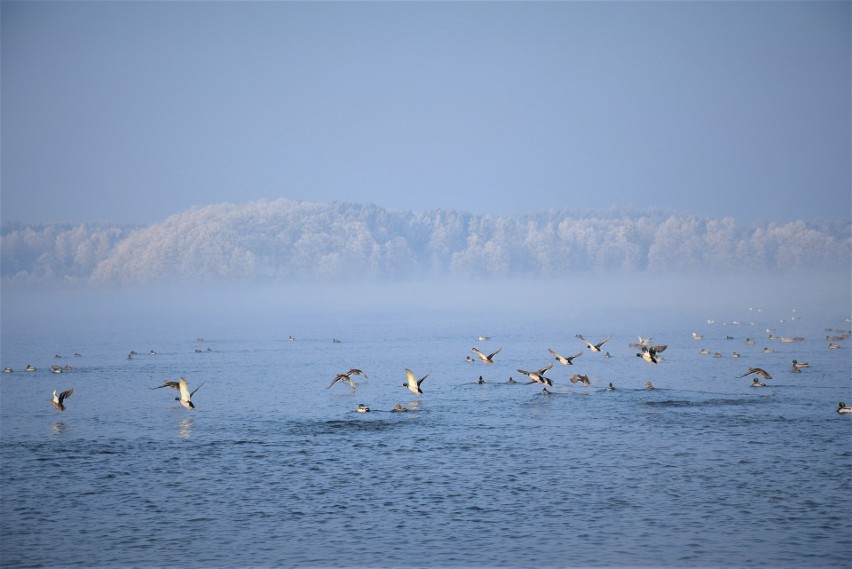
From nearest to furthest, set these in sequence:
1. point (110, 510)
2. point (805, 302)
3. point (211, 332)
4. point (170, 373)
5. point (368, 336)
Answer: point (110, 510) → point (170, 373) → point (368, 336) → point (211, 332) → point (805, 302)

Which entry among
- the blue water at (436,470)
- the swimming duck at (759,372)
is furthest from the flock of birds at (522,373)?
the blue water at (436,470)

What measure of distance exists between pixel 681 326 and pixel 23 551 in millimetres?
79377

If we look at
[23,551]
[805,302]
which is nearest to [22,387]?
[23,551]

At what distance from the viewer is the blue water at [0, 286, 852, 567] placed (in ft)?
66.9

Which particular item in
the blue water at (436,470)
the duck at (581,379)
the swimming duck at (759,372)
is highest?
the swimming duck at (759,372)

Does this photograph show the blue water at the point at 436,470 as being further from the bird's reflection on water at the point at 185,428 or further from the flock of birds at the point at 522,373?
the flock of birds at the point at 522,373

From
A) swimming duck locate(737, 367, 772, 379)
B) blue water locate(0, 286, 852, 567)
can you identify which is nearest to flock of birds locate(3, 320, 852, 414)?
swimming duck locate(737, 367, 772, 379)

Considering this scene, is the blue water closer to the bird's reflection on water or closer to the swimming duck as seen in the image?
the bird's reflection on water

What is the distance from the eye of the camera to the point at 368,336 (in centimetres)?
8956

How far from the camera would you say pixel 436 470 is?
2678 cm

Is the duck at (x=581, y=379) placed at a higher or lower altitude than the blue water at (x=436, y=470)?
higher

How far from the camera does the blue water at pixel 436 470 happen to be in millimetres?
20406

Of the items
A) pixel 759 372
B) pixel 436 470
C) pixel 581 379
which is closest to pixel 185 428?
pixel 436 470

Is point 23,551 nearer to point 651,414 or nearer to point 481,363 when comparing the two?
point 651,414
